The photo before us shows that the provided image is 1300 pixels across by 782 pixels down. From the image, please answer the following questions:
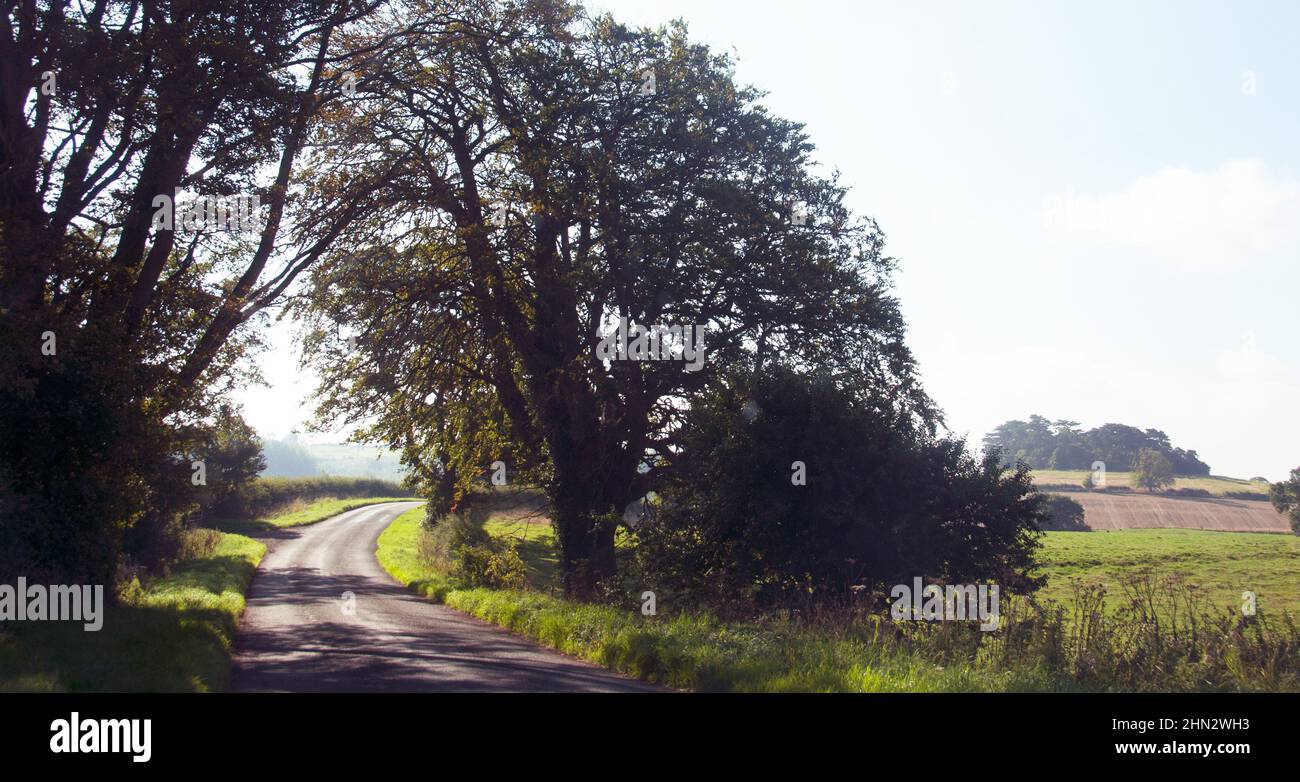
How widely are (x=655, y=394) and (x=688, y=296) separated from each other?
2741 millimetres

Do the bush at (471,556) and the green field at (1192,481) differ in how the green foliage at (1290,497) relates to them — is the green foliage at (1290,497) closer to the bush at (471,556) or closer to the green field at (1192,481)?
the green field at (1192,481)

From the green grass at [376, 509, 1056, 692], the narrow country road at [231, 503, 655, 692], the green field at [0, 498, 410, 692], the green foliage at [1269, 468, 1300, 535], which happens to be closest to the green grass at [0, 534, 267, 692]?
the green field at [0, 498, 410, 692]

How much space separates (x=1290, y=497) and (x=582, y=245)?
6680 cm

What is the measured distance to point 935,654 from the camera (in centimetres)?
1073

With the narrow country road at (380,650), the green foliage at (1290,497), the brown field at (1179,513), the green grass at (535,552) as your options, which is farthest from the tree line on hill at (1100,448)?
the narrow country road at (380,650)

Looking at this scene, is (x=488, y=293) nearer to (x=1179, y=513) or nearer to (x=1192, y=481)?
(x=1179, y=513)

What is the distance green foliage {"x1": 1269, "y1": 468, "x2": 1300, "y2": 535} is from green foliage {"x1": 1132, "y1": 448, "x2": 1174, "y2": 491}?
59.1 ft

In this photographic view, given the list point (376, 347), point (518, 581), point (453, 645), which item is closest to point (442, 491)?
point (518, 581)

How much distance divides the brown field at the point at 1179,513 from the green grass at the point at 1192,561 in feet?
13.4

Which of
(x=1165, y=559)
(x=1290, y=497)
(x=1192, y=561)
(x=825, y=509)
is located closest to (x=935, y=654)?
(x=825, y=509)

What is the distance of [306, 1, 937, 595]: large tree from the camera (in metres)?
20.2

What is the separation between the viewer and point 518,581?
24.4 m

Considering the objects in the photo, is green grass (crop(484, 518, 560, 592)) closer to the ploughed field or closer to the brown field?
the ploughed field

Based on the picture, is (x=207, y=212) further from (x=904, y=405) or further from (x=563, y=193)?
(x=904, y=405)
